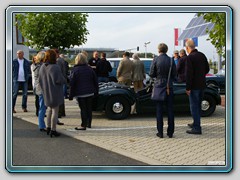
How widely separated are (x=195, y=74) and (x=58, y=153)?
294 centimetres

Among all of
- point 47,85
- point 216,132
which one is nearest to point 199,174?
point 216,132

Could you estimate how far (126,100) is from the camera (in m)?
9.03

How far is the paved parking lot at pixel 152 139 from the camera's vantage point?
5.69 metres

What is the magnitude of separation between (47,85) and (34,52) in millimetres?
1741

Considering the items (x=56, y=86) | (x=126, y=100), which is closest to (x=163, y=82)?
(x=56, y=86)

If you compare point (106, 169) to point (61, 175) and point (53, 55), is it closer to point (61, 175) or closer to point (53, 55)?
point (61, 175)

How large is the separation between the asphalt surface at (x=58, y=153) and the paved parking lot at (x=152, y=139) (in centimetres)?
24

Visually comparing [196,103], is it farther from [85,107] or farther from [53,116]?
[53,116]

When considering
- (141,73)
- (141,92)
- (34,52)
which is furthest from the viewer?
(141,73)

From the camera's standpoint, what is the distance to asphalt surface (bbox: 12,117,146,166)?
5.59m

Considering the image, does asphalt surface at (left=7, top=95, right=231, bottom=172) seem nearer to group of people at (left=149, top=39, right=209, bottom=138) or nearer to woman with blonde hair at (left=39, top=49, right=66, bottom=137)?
group of people at (left=149, top=39, right=209, bottom=138)

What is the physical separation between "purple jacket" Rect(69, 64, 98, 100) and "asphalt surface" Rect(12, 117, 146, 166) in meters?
0.99

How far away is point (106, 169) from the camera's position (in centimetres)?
494

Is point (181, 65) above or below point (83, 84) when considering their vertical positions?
above
